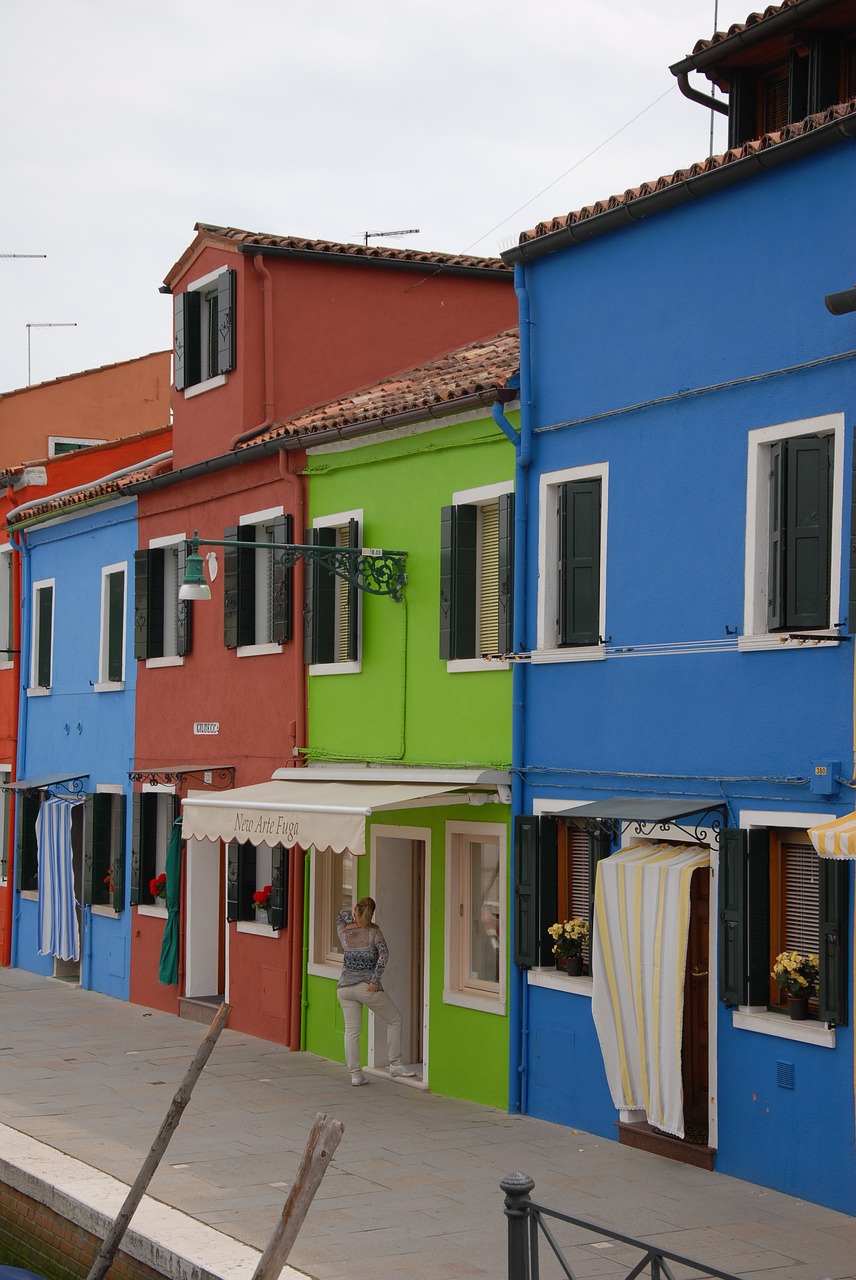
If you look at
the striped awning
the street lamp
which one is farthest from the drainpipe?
the striped awning

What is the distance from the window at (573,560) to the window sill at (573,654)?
1 cm

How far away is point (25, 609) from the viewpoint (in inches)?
1019

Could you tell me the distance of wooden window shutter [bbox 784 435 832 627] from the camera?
11227 mm

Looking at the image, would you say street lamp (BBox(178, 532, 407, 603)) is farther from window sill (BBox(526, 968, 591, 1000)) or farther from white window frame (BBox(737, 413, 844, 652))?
white window frame (BBox(737, 413, 844, 652))

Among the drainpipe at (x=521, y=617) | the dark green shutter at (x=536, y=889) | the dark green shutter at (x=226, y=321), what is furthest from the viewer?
the dark green shutter at (x=226, y=321)

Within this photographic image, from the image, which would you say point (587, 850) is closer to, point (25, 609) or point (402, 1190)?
point (402, 1190)

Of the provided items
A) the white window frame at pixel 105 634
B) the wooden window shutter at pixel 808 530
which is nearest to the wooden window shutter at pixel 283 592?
the white window frame at pixel 105 634

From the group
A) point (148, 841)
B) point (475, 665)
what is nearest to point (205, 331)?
point (148, 841)

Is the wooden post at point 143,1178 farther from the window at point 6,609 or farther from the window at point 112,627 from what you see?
the window at point 6,609

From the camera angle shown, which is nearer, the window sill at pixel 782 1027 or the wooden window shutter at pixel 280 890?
the window sill at pixel 782 1027

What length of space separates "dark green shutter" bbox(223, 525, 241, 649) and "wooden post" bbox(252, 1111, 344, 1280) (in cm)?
1078

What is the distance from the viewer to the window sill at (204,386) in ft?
65.2

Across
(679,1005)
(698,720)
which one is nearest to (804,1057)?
(679,1005)

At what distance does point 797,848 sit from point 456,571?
178 inches
